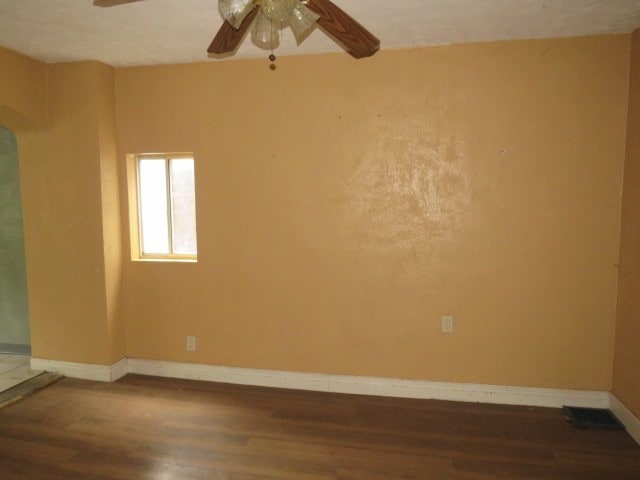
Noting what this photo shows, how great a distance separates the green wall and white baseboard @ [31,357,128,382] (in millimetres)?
623

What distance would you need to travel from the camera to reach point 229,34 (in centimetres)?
172

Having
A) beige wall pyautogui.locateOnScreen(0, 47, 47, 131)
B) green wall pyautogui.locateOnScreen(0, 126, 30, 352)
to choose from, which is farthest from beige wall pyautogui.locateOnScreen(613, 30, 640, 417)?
green wall pyautogui.locateOnScreen(0, 126, 30, 352)

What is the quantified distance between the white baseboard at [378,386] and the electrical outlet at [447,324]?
0.41 meters

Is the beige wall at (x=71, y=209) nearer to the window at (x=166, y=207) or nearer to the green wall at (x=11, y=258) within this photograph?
the window at (x=166, y=207)

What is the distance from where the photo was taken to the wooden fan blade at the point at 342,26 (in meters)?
1.46

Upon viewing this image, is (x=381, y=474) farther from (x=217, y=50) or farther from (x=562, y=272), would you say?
(x=217, y=50)

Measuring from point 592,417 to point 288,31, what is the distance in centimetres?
325

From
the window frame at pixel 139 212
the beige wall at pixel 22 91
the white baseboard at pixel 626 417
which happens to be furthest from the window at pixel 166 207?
the white baseboard at pixel 626 417

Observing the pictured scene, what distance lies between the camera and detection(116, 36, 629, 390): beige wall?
2.62 meters

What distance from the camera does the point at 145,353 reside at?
10.9 feet

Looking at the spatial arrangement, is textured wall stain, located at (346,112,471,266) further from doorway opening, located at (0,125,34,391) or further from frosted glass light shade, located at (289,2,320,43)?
doorway opening, located at (0,125,34,391)

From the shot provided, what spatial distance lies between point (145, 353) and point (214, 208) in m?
1.43

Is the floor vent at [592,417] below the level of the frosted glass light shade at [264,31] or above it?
below

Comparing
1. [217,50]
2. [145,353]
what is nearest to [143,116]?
[217,50]
